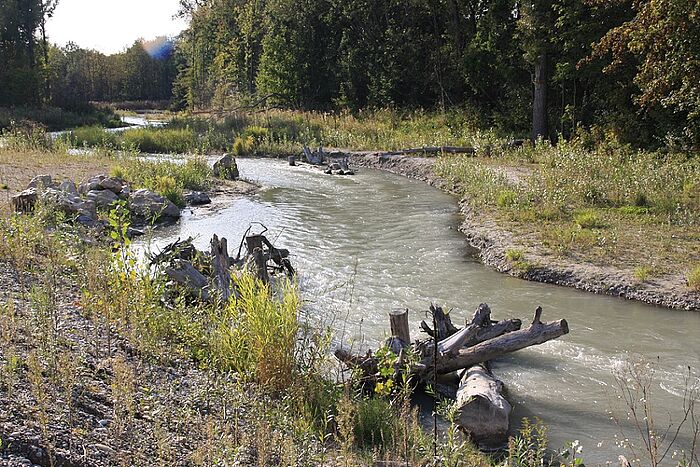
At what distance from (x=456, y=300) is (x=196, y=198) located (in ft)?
33.6

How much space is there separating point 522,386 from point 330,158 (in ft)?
68.7

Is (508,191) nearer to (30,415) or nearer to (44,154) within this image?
(30,415)

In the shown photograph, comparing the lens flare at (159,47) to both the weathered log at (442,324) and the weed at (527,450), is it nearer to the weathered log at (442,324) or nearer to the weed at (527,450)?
the weathered log at (442,324)

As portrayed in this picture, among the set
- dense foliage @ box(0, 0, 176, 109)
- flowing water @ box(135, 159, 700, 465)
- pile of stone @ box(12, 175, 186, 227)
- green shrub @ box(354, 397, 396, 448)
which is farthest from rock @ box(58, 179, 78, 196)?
dense foliage @ box(0, 0, 176, 109)

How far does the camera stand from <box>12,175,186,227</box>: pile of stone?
12492mm

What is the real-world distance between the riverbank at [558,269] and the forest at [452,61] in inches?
176

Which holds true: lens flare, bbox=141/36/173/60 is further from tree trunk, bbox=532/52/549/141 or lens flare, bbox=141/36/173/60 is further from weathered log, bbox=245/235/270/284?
weathered log, bbox=245/235/270/284

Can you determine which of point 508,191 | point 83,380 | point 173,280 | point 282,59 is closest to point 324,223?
point 508,191

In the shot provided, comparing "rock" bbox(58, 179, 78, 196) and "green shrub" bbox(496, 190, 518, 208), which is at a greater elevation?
"rock" bbox(58, 179, 78, 196)

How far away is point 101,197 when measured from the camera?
14680 millimetres

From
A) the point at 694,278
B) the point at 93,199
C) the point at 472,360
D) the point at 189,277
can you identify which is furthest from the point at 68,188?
the point at 694,278

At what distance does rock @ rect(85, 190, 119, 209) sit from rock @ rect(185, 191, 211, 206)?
9.35ft

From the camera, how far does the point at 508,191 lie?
51.1 feet

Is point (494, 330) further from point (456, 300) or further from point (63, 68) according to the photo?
point (63, 68)
